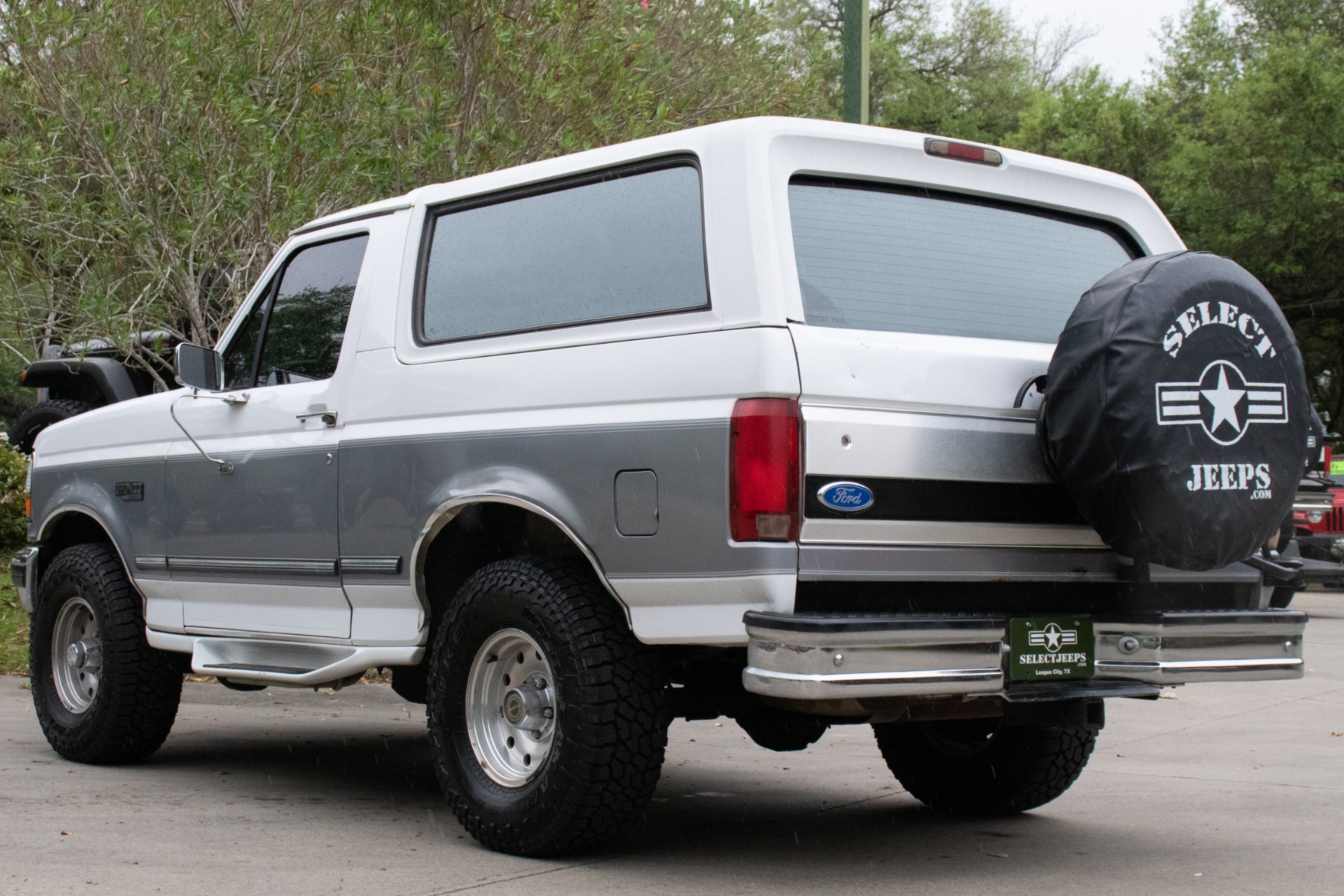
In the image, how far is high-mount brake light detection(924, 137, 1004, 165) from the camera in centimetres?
507

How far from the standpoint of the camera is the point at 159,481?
6512 millimetres

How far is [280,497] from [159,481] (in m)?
0.88

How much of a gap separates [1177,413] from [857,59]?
17.9ft

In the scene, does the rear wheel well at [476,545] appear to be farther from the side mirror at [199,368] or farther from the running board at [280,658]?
the side mirror at [199,368]

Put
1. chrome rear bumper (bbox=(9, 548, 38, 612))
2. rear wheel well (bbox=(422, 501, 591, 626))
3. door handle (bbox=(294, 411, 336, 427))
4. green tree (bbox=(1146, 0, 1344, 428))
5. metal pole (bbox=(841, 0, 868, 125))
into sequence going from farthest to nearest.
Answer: green tree (bbox=(1146, 0, 1344, 428)) < metal pole (bbox=(841, 0, 868, 125)) < chrome rear bumper (bbox=(9, 548, 38, 612)) < door handle (bbox=(294, 411, 336, 427)) < rear wheel well (bbox=(422, 501, 591, 626))

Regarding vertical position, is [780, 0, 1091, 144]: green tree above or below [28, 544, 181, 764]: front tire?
above

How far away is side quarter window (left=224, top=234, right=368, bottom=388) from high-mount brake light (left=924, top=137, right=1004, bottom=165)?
2163mm

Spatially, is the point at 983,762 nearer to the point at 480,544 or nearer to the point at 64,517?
the point at 480,544


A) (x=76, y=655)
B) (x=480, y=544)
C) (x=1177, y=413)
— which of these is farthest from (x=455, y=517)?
Result: (x=76, y=655)


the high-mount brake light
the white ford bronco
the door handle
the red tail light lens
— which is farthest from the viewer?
the door handle

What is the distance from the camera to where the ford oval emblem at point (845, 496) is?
4336mm

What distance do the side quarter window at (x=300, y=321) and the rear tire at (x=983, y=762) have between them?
2.53m

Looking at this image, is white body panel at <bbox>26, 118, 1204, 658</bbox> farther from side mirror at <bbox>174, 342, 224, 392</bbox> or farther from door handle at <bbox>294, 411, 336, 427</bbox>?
side mirror at <bbox>174, 342, 224, 392</bbox>

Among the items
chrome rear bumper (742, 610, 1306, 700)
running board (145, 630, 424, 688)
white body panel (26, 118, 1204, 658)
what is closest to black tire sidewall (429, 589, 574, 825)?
white body panel (26, 118, 1204, 658)
